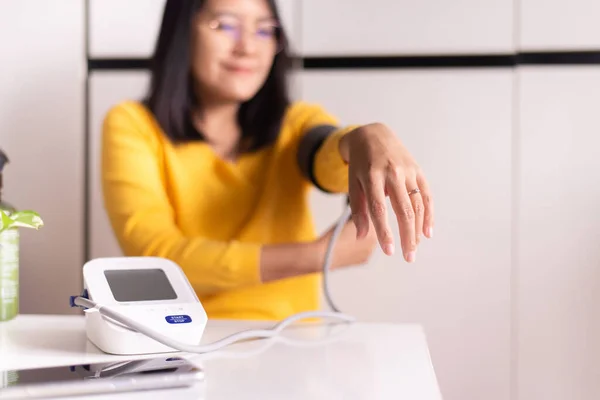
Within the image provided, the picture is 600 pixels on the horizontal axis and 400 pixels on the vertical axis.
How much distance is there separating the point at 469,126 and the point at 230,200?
0.41m

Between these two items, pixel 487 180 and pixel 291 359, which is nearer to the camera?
pixel 291 359

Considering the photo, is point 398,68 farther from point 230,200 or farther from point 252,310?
point 252,310

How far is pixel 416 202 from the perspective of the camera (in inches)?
27.6

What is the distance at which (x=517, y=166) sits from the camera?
1.04m

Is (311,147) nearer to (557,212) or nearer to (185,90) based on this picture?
(185,90)

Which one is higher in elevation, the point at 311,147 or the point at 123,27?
the point at 123,27

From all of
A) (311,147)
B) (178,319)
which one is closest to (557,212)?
(311,147)

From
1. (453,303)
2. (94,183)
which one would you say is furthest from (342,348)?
(94,183)

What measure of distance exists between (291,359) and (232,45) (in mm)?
594

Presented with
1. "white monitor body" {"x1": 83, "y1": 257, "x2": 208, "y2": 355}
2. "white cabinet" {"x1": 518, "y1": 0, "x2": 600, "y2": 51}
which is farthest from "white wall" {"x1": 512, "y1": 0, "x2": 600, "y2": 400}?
"white monitor body" {"x1": 83, "y1": 257, "x2": 208, "y2": 355}

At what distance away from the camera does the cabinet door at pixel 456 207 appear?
41.3 inches

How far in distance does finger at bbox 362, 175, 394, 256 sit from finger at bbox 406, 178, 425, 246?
0.10 feet

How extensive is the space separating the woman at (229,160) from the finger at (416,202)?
22 centimetres

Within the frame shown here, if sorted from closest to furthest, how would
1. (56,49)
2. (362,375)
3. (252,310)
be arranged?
(362,375) < (252,310) < (56,49)
